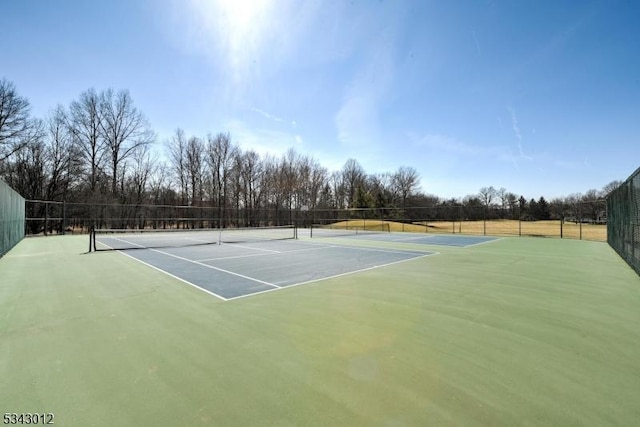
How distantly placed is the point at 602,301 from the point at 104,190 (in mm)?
35378

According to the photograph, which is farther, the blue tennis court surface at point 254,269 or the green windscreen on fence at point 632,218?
the green windscreen on fence at point 632,218

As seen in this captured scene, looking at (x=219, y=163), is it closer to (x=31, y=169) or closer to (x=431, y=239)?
(x=31, y=169)

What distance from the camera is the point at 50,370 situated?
2.73m

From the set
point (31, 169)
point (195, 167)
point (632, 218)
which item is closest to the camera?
point (632, 218)

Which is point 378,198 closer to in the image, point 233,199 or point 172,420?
point 233,199

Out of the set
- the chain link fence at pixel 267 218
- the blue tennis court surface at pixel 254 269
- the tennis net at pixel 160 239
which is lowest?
the blue tennis court surface at pixel 254 269

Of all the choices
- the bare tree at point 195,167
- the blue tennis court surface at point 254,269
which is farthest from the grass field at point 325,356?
the bare tree at point 195,167

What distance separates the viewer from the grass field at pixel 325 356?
7.09 ft

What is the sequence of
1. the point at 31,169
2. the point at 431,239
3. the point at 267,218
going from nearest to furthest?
the point at 431,239
the point at 31,169
the point at 267,218

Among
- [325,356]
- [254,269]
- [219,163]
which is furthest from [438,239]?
[219,163]

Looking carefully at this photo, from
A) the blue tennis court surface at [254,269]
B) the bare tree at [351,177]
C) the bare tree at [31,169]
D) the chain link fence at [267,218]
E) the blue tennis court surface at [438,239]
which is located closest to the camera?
the blue tennis court surface at [254,269]

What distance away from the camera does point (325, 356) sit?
302 cm

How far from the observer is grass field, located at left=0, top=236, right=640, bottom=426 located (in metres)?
2.16

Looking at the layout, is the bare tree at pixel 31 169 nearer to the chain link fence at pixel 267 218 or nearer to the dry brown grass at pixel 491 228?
the chain link fence at pixel 267 218
